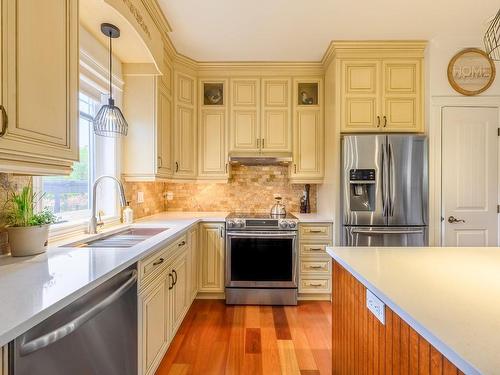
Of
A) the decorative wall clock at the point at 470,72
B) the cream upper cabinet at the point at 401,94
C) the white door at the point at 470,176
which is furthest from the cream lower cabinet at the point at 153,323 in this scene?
the decorative wall clock at the point at 470,72

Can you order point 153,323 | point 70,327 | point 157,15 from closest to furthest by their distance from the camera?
point 70,327 → point 153,323 → point 157,15

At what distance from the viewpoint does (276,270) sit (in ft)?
9.28

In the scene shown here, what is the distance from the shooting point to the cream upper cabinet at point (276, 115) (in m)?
3.23

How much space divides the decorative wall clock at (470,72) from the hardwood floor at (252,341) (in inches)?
103

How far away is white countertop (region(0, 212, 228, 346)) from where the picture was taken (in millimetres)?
741

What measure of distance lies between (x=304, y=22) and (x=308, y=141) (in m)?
1.23

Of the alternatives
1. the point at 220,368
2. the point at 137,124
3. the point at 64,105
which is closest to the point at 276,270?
the point at 220,368

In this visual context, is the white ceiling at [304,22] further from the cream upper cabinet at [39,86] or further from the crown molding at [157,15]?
the cream upper cabinet at [39,86]

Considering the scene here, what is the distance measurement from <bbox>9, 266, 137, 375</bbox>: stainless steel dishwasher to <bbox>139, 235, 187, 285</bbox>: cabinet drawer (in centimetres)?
10

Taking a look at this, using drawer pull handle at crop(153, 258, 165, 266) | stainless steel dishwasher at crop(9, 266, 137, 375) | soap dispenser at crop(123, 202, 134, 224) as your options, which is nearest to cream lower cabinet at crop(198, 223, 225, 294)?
soap dispenser at crop(123, 202, 134, 224)

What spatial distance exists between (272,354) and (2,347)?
5.78ft

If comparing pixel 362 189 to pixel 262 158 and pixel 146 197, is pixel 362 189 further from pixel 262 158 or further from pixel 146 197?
pixel 146 197

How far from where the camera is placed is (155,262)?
1673 mm

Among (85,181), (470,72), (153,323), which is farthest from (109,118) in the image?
(470,72)
